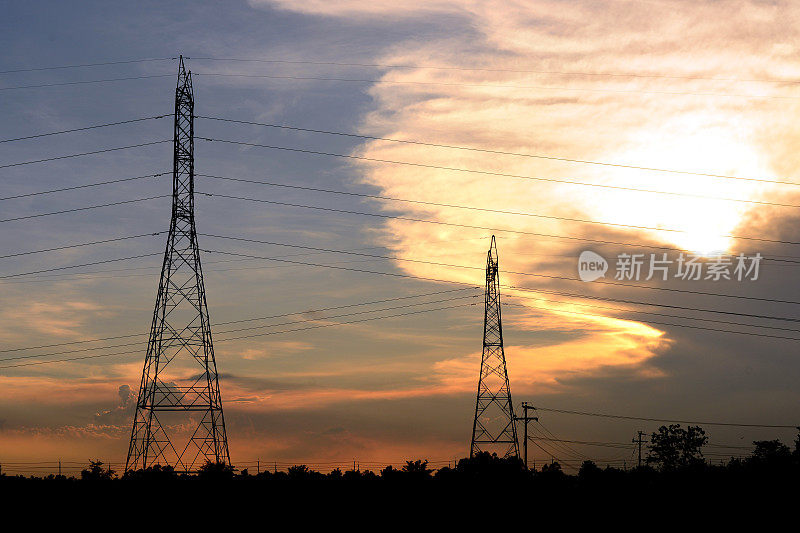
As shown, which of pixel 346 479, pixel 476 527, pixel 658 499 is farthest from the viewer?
pixel 346 479

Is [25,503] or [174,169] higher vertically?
[174,169]

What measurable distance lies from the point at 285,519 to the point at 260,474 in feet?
62.1

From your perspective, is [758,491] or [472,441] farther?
[472,441]

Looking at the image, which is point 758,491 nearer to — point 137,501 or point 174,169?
point 137,501

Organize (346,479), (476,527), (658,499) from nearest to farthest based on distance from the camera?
(476,527) → (658,499) → (346,479)

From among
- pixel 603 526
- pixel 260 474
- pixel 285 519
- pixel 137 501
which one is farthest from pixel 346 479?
pixel 603 526

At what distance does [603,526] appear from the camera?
6400cm

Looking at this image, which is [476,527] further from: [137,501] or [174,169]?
[174,169]

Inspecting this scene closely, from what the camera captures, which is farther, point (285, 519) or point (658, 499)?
point (658, 499)

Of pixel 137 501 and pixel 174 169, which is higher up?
pixel 174 169

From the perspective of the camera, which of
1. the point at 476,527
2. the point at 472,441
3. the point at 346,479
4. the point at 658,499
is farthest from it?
the point at 472,441

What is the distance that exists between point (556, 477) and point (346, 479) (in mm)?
19343

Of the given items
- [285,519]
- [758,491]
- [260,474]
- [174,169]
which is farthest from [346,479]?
[758,491]

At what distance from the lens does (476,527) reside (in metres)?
62.8
